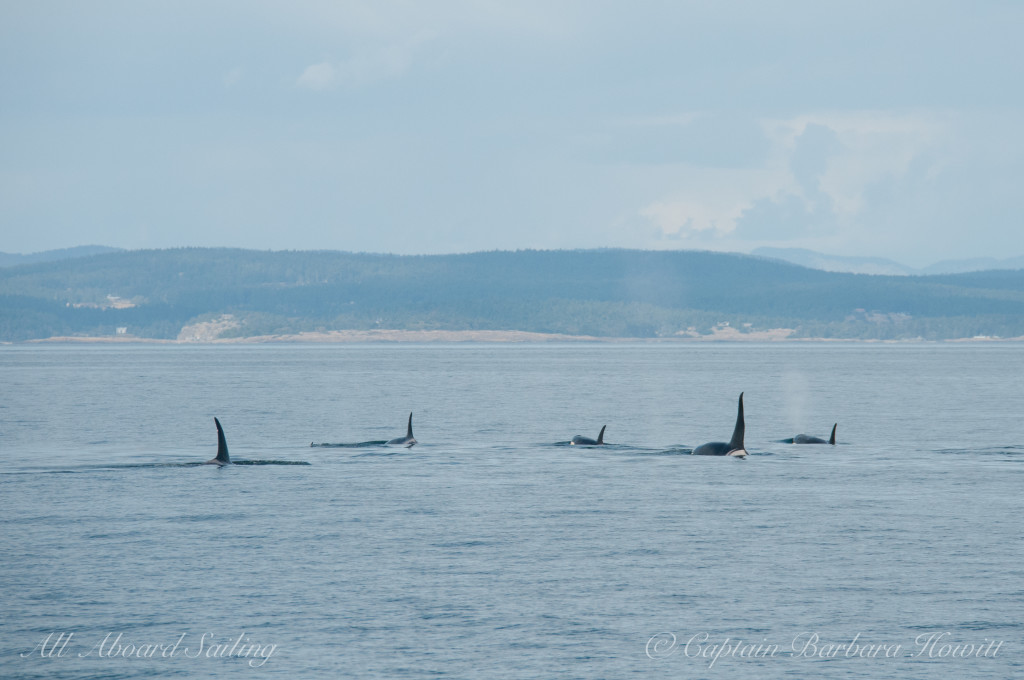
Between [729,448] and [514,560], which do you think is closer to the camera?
[514,560]

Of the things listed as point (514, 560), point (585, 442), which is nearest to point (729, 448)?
point (585, 442)

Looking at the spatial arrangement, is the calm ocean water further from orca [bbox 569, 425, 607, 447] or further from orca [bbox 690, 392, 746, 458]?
orca [bbox 690, 392, 746, 458]

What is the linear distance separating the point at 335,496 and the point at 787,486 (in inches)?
475

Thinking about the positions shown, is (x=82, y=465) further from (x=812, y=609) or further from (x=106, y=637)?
(x=812, y=609)

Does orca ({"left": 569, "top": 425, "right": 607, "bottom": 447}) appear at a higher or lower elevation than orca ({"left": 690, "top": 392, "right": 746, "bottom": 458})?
lower

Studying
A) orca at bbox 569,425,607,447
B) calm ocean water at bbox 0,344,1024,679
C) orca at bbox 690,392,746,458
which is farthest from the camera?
orca at bbox 569,425,607,447

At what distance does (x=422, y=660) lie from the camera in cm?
1553

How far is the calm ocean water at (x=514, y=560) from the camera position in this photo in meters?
15.9

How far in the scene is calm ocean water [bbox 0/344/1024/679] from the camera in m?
15.9

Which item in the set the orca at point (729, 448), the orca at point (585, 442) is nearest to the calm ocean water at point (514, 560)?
the orca at point (585, 442)

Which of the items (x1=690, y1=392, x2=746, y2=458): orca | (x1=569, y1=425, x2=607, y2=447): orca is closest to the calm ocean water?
(x1=569, y1=425, x2=607, y2=447): orca

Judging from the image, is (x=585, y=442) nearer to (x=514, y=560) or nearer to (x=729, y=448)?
(x=729, y=448)

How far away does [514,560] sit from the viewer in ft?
70.7

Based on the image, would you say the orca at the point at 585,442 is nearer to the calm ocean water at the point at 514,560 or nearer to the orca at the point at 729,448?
the calm ocean water at the point at 514,560
